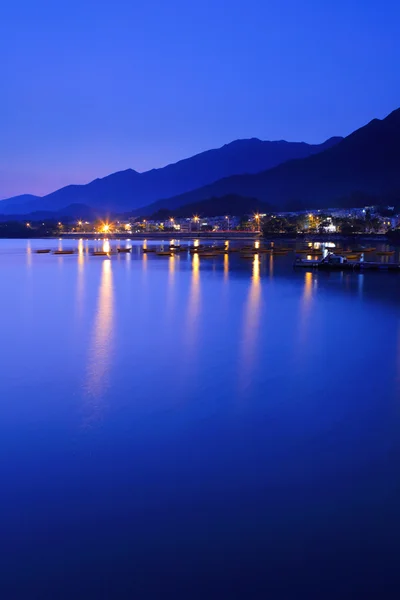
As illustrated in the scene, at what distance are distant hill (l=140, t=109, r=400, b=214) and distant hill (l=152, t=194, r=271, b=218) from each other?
8.37m

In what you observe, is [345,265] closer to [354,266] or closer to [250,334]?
[354,266]

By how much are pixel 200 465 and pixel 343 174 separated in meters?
159

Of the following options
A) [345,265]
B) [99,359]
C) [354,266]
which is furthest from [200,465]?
[354,266]

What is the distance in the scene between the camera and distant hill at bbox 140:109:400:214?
458ft

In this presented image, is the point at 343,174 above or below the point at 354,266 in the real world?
above

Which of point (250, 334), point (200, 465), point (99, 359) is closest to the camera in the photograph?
point (200, 465)

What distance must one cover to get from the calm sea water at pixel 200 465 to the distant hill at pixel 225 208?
424 ft

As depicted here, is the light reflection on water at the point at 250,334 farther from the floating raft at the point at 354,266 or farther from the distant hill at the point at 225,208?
the distant hill at the point at 225,208

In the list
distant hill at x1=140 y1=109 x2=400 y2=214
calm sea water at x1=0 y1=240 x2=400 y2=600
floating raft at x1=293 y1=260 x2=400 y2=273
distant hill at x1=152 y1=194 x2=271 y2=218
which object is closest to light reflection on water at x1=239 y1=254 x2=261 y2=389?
calm sea water at x1=0 y1=240 x2=400 y2=600

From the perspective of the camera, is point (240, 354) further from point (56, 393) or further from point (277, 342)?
point (56, 393)

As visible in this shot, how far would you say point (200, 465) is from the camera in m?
5.02

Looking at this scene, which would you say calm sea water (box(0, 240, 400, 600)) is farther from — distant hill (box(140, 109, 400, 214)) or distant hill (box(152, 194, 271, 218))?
distant hill (box(152, 194, 271, 218))

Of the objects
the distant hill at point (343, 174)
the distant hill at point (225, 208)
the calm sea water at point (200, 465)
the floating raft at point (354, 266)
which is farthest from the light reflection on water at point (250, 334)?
the distant hill at point (225, 208)

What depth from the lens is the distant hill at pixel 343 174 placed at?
140 m
